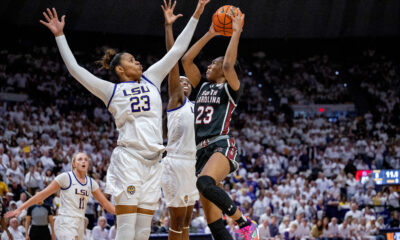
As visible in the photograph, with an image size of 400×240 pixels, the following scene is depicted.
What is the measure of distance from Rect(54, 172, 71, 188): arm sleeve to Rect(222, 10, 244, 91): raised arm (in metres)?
2.83

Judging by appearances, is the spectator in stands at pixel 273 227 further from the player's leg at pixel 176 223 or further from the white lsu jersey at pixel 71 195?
the player's leg at pixel 176 223

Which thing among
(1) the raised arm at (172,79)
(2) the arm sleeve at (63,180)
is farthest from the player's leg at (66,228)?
(1) the raised arm at (172,79)

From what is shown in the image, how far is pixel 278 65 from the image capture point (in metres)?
29.1

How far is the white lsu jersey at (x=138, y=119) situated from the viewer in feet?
15.3

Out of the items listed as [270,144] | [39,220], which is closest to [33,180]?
[39,220]

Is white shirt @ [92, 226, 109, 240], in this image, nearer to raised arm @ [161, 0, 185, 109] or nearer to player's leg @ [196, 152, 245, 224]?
raised arm @ [161, 0, 185, 109]

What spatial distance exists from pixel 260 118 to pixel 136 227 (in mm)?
19217

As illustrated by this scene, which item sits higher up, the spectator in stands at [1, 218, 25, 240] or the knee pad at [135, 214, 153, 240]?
the knee pad at [135, 214, 153, 240]

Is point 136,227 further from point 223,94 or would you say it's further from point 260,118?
point 260,118

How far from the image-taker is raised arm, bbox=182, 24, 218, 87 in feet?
19.6

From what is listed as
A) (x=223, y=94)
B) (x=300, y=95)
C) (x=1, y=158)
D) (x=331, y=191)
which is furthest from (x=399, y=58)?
(x=223, y=94)

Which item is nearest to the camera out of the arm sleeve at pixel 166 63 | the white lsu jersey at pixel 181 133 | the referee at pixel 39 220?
the arm sleeve at pixel 166 63

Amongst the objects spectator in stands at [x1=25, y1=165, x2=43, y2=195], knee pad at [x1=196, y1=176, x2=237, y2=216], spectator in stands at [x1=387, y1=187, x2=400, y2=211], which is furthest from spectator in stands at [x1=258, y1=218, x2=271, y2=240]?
knee pad at [x1=196, y1=176, x2=237, y2=216]

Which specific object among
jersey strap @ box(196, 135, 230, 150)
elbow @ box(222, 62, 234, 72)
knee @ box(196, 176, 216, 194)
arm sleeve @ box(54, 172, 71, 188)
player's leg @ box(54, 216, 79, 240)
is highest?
elbow @ box(222, 62, 234, 72)
